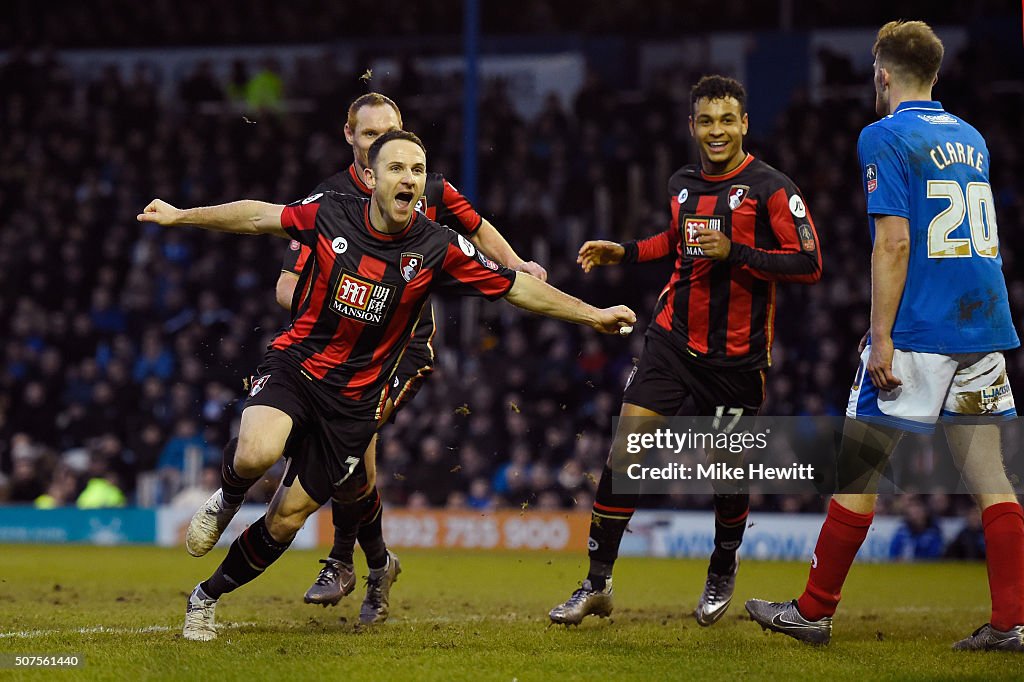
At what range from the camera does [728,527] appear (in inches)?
291

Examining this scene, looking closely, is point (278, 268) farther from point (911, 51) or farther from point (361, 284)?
point (911, 51)

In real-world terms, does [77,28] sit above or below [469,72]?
above

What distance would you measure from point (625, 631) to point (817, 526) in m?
8.04

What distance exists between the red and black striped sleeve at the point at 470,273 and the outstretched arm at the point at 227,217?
83cm

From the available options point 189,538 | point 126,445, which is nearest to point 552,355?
point 126,445

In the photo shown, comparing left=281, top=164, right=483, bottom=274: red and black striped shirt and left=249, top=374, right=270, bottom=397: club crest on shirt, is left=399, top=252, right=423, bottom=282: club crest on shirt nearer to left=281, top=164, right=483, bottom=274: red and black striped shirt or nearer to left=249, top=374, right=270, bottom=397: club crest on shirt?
left=249, top=374, right=270, bottom=397: club crest on shirt

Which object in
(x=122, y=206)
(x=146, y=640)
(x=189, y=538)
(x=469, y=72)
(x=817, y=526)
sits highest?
(x=469, y=72)

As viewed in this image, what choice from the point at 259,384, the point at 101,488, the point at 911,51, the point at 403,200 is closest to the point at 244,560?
the point at 259,384

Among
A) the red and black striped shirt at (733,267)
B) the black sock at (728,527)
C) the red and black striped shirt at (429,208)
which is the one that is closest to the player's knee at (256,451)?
the red and black striped shirt at (429,208)

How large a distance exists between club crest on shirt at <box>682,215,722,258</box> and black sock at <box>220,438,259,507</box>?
2753 mm

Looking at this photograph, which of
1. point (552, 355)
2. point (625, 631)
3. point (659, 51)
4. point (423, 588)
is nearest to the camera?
point (625, 631)

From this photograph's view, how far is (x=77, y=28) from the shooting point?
81.0 feet

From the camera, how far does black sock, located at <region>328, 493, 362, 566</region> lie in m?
7.26

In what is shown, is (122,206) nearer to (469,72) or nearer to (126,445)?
(126,445)
